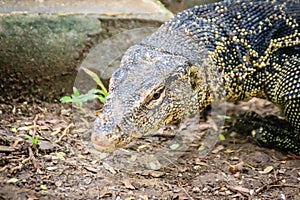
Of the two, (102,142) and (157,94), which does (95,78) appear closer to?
(157,94)

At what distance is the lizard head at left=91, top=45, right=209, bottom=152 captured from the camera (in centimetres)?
370

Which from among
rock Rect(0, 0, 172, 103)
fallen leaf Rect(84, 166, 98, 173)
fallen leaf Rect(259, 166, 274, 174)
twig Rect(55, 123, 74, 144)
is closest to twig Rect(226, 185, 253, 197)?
fallen leaf Rect(259, 166, 274, 174)

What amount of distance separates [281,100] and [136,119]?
1.82 metres

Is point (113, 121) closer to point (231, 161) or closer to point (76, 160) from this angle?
point (76, 160)

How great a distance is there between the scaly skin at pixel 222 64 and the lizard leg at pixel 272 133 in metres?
0.01

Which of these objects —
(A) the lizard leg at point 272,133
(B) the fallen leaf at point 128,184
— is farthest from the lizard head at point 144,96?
(A) the lizard leg at point 272,133

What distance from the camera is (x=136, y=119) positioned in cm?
387

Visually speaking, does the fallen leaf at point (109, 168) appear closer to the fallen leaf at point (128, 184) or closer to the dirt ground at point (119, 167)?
the dirt ground at point (119, 167)

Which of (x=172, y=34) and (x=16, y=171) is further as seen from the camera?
(x=172, y=34)

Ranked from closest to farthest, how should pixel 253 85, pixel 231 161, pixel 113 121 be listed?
1. pixel 113 121
2. pixel 231 161
3. pixel 253 85

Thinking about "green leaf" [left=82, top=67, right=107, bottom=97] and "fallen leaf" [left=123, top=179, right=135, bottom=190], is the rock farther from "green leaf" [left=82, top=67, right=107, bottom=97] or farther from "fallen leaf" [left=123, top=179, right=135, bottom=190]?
"fallen leaf" [left=123, top=179, right=135, bottom=190]

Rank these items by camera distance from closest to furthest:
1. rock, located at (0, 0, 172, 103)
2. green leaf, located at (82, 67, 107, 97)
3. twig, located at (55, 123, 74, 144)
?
twig, located at (55, 123, 74, 144), rock, located at (0, 0, 172, 103), green leaf, located at (82, 67, 107, 97)

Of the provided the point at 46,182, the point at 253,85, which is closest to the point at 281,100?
the point at 253,85

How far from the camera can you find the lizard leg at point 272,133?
496cm
